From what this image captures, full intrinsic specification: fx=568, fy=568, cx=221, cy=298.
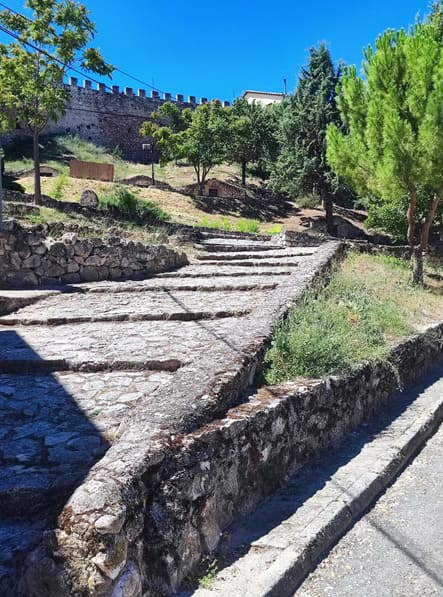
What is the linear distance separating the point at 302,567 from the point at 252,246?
11.1 m

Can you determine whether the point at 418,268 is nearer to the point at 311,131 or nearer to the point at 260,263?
the point at 260,263

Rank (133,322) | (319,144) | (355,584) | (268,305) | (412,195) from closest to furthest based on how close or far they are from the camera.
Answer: (355,584) → (268,305) → (133,322) → (412,195) → (319,144)

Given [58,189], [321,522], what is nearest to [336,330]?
[321,522]

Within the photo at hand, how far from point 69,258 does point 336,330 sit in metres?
5.30

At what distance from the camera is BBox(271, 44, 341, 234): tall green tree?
26.5m

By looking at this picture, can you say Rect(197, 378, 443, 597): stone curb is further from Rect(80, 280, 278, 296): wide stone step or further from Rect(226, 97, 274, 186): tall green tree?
Rect(226, 97, 274, 186): tall green tree

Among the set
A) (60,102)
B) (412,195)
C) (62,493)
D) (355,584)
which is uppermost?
(60,102)

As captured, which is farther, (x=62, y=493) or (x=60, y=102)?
(x=60, y=102)

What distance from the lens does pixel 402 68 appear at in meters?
11.3

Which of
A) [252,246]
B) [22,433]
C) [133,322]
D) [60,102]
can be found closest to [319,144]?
[60,102]

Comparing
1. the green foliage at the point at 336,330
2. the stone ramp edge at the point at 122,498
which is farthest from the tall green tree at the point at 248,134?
the stone ramp edge at the point at 122,498

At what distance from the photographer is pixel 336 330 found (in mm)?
5434

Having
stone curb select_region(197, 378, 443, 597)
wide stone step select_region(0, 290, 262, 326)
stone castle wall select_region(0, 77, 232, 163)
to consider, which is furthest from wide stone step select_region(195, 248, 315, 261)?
stone castle wall select_region(0, 77, 232, 163)

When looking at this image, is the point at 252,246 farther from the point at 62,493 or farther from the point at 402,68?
the point at 62,493
